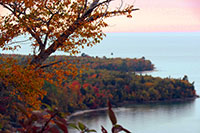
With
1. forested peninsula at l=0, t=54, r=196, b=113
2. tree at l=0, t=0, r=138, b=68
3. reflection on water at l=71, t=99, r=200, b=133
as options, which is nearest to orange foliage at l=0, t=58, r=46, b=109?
tree at l=0, t=0, r=138, b=68

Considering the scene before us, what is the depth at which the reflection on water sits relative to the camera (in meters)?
54.8

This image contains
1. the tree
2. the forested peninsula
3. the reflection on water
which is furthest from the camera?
the forested peninsula

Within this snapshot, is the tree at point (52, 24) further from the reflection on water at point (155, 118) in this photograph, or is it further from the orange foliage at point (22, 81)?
the reflection on water at point (155, 118)

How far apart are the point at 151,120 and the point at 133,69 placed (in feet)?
206

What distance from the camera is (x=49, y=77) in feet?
25.9

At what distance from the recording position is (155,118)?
62.8 m

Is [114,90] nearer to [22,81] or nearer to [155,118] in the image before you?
[155,118]

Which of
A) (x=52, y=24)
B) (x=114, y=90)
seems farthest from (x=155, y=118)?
(x=52, y=24)

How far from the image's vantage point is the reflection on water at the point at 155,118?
54.8 meters

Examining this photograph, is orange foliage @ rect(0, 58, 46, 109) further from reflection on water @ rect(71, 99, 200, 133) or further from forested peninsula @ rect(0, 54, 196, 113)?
forested peninsula @ rect(0, 54, 196, 113)

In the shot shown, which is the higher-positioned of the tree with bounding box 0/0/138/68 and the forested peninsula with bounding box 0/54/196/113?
the tree with bounding box 0/0/138/68

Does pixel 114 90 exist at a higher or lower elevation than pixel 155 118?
higher

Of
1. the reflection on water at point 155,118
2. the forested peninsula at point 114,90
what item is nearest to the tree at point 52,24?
the reflection on water at point 155,118

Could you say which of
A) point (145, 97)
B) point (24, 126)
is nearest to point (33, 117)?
point (24, 126)
